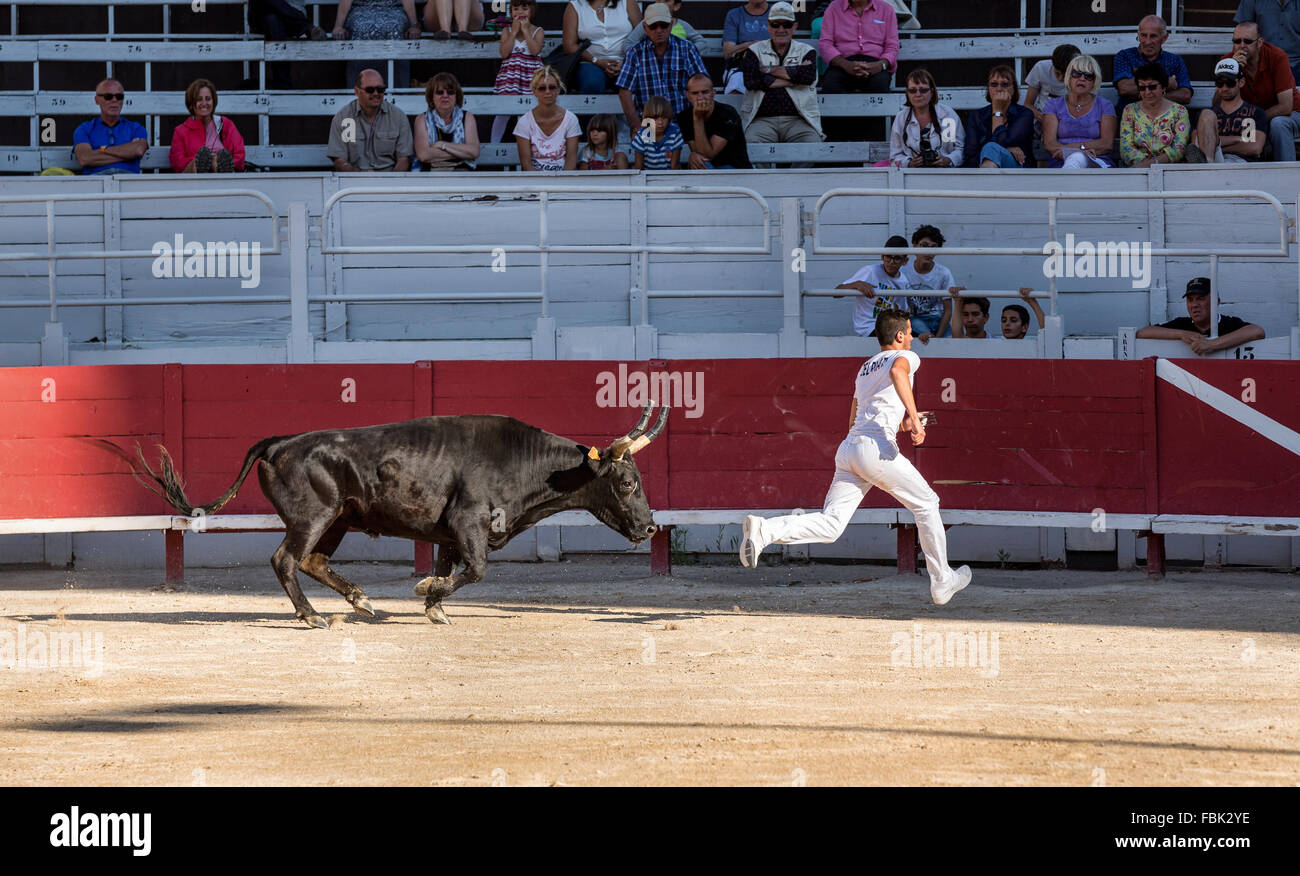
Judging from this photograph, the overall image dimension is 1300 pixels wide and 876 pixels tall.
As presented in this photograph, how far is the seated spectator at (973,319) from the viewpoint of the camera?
11.4m

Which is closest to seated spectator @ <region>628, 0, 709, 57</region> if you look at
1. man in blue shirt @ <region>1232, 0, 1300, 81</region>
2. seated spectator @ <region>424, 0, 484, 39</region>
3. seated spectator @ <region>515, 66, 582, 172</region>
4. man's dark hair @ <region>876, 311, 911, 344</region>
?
seated spectator @ <region>515, 66, 582, 172</region>

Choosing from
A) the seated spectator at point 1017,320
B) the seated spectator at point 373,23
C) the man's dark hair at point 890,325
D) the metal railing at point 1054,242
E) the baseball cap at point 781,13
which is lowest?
the man's dark hair at point 890,325

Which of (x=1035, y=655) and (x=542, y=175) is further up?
(x=542, y=175)

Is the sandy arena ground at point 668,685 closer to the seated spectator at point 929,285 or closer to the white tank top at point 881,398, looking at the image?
the white tank top at point 881,398

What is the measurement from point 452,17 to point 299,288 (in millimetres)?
3719

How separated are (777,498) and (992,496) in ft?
4.29

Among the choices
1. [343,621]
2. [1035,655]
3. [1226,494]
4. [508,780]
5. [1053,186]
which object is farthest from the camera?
[1053,186]

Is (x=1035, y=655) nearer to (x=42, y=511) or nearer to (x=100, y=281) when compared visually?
(x=42, y=511)

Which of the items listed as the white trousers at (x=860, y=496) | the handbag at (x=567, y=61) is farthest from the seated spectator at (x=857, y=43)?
the white trousers at (x=860, y=496)

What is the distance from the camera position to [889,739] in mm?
5469

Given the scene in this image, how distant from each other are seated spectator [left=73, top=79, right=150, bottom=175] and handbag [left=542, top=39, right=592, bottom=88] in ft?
10.6

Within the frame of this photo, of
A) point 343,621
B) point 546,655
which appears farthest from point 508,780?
point 343,621

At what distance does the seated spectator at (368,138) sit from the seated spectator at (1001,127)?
4.17 m

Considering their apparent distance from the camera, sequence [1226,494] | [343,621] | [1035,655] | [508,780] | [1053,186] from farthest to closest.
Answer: [1053,186] → [1226,494] → [343,621] → [1035,655] → [508,780]
